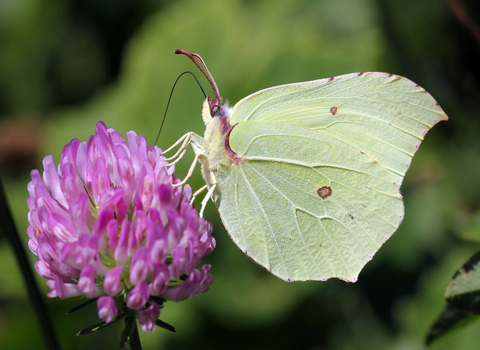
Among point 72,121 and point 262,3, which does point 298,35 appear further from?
point 72,121

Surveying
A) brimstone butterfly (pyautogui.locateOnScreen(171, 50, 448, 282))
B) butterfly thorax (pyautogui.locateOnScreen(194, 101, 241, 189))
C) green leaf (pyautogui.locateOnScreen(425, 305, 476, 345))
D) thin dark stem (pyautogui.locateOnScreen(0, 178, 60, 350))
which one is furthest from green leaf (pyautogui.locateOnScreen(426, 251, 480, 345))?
thin dark stem (pyautogui.locateOnScreen(0, 178, 60, 350))

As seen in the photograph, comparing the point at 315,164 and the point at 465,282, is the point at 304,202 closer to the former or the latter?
the point at 315,164

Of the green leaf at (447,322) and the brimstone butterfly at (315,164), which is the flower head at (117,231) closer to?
the brimstone butterfly at (315,164)

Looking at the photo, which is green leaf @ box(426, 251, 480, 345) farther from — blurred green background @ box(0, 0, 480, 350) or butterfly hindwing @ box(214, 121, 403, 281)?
blurred green background @ box(0, 0, 480, 350)

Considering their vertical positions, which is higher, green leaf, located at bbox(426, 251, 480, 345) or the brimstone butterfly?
the brimstone butterfly

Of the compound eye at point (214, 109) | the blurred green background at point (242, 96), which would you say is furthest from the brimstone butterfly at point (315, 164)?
the blurred green background at point (242, 96)

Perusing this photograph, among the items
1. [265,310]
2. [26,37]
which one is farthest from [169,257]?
[26,37]
